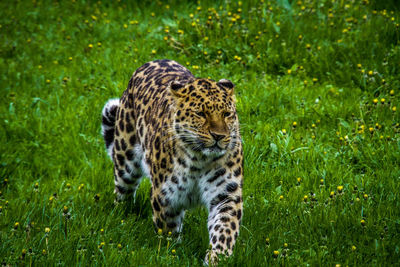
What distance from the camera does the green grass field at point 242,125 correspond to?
4.95 m

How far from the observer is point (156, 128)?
5.55 metres

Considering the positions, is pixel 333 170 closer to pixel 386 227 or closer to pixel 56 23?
pixel 386 227

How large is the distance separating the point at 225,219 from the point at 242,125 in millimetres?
2413

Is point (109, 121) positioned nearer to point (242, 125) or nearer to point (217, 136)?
point (242, 125)

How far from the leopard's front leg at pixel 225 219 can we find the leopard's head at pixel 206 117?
1.32ft

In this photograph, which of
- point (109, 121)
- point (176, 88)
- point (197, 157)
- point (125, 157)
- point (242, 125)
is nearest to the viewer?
point (197, 157)

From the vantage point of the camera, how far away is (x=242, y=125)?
23.6ft

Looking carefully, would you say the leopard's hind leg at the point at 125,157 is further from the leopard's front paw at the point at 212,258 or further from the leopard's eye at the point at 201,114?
the leopard's front paw at the point at 212,258

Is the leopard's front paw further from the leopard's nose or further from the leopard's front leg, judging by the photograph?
the leopard's nose

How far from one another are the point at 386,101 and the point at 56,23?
693 centimetres

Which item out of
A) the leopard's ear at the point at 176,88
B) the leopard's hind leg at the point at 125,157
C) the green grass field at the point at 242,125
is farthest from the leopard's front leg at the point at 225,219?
the leopard's hind leg at the point at 125,157

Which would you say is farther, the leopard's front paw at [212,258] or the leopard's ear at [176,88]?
the leopard's ear at [176,88]

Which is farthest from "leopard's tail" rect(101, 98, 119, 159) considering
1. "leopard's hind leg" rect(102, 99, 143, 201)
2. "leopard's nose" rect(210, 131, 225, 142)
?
"leopard's nose" rect(210, 131, 225, 142)

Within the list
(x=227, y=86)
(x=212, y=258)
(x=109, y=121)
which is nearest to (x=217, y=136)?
(x=227, y=86)
